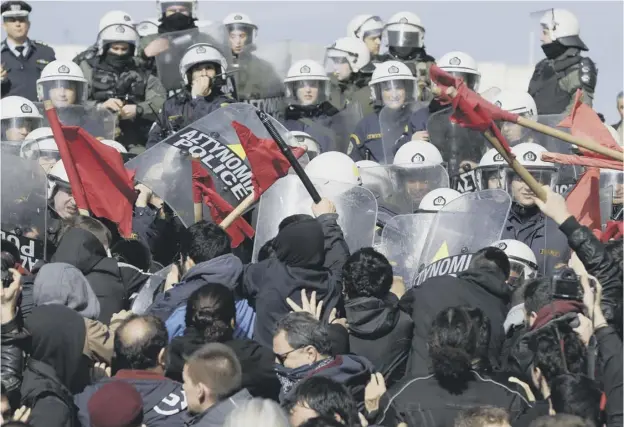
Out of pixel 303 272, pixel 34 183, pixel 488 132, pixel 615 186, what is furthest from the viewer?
pixel 615 186

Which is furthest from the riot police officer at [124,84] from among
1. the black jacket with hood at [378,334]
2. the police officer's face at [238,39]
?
the black jacket with hood at [378,334]

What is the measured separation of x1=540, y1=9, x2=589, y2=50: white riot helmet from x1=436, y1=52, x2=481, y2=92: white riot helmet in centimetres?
81

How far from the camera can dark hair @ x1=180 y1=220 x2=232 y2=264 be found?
9.28 m

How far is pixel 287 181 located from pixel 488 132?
2.70 m

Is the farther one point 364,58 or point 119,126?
point 364,58

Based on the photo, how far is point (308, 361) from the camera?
8.16 metres

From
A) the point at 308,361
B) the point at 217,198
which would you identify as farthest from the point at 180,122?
the point at 308,361

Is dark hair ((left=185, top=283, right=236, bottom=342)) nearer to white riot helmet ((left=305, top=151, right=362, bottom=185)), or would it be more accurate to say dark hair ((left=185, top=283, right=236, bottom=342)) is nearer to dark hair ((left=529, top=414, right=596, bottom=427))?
dark hair ((left=529, top=414, right=596, bottom=427))

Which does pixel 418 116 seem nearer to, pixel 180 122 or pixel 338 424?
pixel 180 122

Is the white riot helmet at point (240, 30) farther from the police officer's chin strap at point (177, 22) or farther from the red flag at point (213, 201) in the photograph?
the red flag at point (213, 201)

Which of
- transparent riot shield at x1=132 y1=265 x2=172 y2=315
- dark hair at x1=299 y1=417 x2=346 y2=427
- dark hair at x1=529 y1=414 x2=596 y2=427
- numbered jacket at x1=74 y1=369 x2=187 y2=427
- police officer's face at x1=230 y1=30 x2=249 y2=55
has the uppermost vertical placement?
dark hair at x1=299 y1=417 x2=346 y2=427

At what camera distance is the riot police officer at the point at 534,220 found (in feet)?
37.5

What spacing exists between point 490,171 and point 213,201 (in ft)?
8.16

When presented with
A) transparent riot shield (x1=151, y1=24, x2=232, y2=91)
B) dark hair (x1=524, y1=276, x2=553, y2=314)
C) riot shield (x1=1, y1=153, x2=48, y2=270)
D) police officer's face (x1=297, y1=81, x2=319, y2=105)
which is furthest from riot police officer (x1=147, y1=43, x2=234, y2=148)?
dark hair (x1=524, y1=276, x2=553, y2=314)
